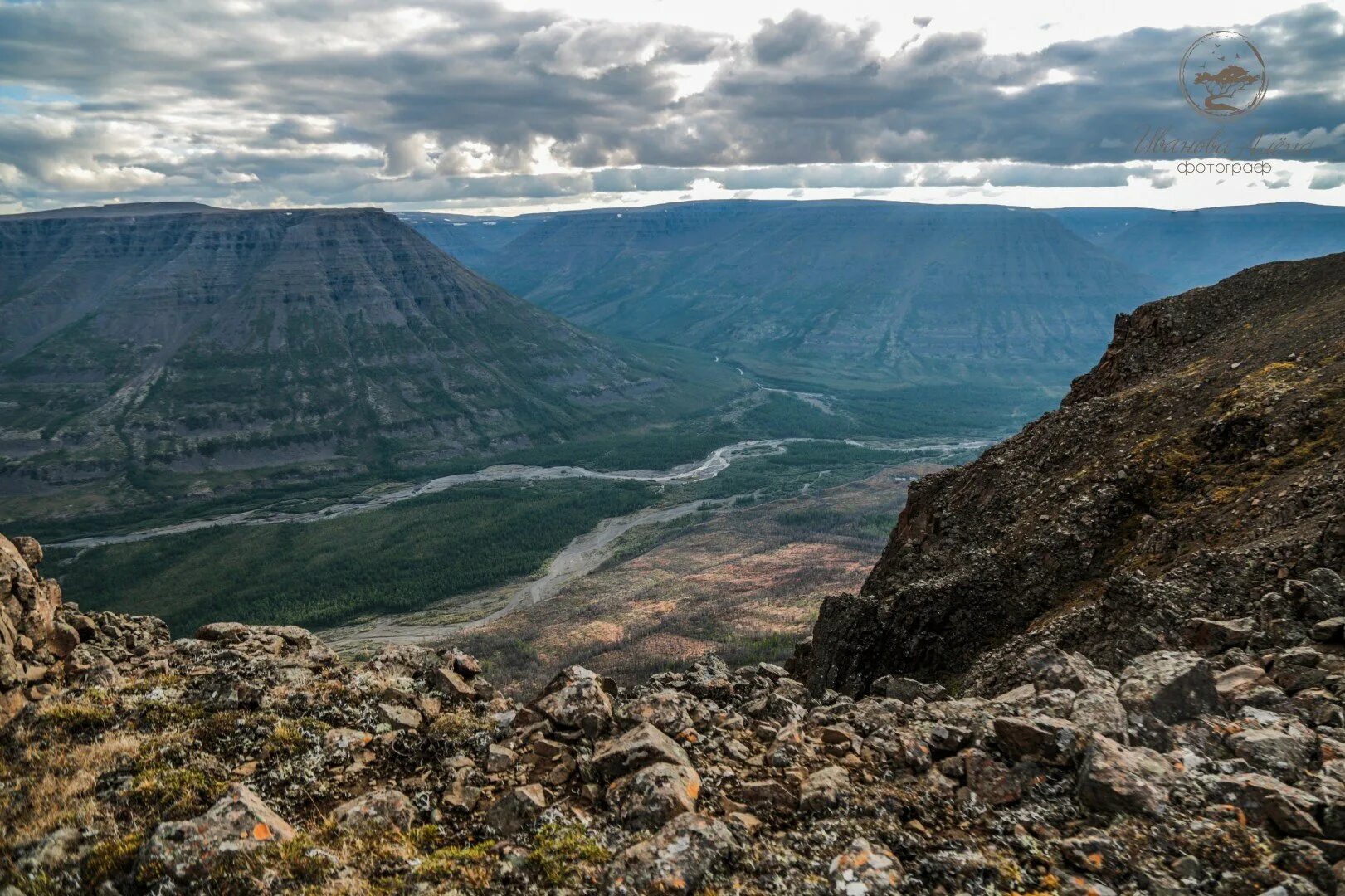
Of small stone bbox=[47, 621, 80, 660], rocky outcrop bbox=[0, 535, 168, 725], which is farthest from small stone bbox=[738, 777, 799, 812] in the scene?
small stone bbox=[47, 621, 80, 660]

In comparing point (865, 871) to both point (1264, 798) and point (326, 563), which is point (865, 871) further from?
point (326, 563)

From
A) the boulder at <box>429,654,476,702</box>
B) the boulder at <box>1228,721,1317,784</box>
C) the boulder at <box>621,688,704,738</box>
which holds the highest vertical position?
the boulder at <box>1228,721,1317,784</box>

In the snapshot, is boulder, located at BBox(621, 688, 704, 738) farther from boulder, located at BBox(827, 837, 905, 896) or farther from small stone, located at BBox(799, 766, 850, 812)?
boulder, located at BBox(827, 837, 905, 896)

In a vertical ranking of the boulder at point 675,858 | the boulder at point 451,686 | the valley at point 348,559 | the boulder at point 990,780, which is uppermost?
the boulder at point 990,780

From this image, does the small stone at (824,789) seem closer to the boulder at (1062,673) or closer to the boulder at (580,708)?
the boulder at (580,708)

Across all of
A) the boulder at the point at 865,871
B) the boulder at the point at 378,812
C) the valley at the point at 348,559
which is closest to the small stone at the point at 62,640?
the boulder at the point at 378,812

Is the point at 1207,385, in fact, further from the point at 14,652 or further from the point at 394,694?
the point at 14,652
